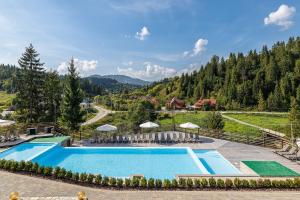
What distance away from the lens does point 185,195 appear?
841cm

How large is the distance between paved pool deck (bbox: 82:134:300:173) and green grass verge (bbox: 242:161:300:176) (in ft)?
2.52

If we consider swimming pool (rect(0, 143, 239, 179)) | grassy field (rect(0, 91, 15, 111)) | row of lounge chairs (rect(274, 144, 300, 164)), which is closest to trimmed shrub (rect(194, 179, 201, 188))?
swimming pool (rect(0, 143, 239, 179))

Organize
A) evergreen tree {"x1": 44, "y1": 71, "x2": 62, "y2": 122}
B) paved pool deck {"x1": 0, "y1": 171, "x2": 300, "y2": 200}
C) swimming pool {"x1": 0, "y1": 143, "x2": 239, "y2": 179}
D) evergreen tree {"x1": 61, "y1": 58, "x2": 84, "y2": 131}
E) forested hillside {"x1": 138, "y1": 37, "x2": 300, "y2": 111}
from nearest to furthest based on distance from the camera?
paved pool deck {"x1": 0, "y1": 171, "x2": 300, "y2": 200} → swimming pool {"x1": 0, "y1": 143, "x2": 239, "y2": 179} → evergreen tree {"x1": 61, "y1": 58, "x2": 84, "y2": 131} → evergreen tree {"x1": 44, "y1": 71, "x2": 62, "y2": 122} → forested hillside {"x1": 138, "y1": 37, "x2": 300, "y2": 111}

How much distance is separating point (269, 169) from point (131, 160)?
776 cm

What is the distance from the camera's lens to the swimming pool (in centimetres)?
1300

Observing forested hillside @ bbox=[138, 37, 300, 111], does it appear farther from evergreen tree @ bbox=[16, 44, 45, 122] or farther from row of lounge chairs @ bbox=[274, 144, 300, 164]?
evergreen tree @ bbox=[16, 44, 45, 122]

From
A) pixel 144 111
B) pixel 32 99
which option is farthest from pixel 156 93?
pixel 32 99

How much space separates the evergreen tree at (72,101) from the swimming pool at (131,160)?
451cm

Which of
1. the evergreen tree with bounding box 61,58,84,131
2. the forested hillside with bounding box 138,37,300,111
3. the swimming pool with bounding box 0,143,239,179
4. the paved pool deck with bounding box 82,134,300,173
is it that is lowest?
the swimming pool with bounding box 0,143,239,179

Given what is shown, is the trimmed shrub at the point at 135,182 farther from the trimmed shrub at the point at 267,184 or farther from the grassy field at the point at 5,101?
the grassy field at the point at 5,101

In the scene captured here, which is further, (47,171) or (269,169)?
(269,169)

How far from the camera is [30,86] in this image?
28.9 metres

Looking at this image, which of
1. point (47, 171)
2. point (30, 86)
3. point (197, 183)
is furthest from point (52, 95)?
point (197, 183)

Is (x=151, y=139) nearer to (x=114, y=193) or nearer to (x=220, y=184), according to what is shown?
(x=220, y=184)
